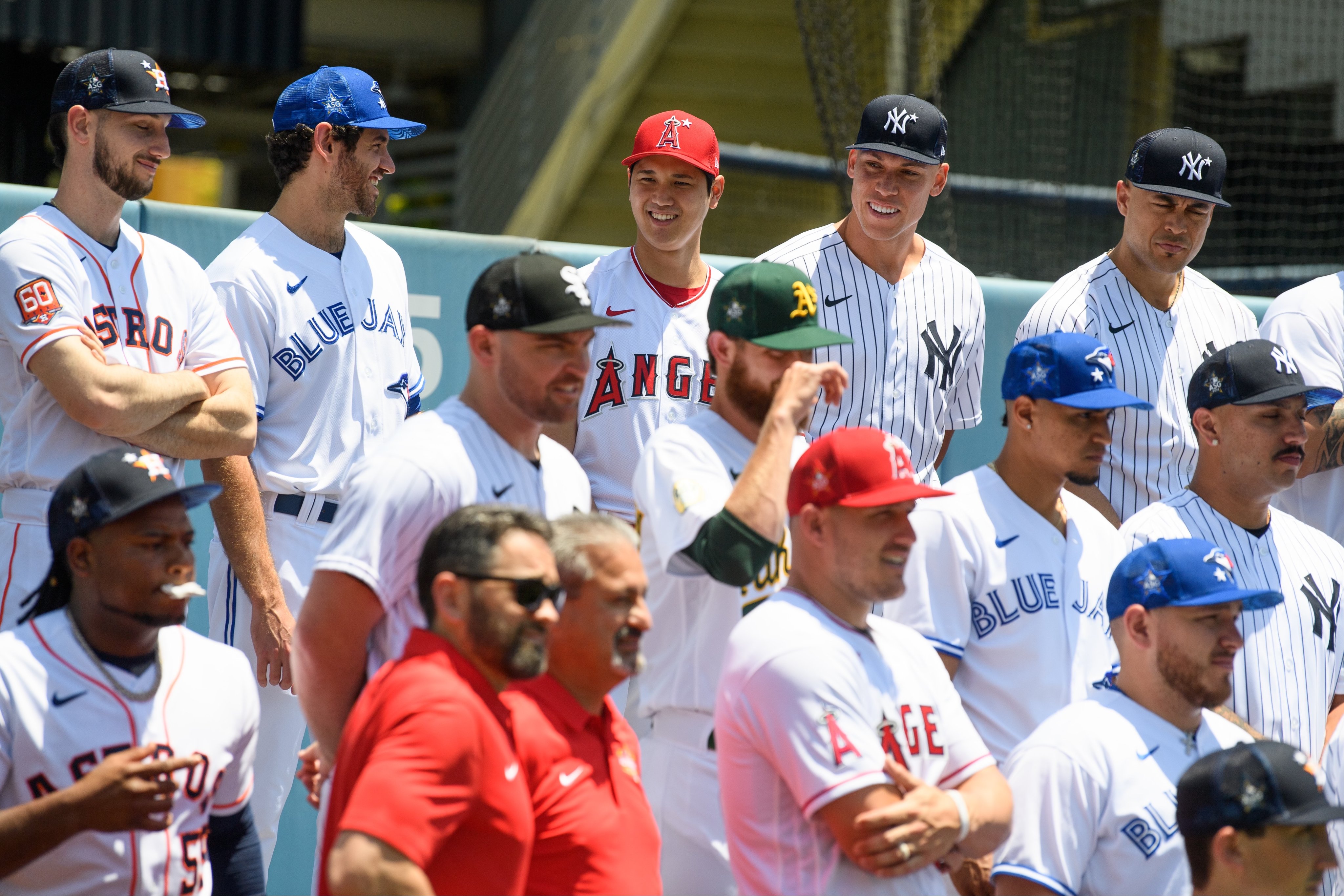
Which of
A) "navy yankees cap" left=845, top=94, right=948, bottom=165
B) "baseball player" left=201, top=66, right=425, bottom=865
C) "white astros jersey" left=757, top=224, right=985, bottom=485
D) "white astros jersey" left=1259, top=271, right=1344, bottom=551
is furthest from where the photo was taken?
"white astros jersey" left=1259, top=271, right=1344, bottom=551

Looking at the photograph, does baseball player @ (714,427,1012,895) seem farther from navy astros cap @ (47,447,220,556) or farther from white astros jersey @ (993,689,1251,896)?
navy astros cap @ (47,447,220,556)

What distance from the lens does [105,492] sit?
2.90 metres

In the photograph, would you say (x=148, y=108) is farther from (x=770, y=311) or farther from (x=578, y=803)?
(x=578, y=803)

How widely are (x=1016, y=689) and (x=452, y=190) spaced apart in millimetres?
9461

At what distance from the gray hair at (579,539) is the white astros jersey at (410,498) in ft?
0.46

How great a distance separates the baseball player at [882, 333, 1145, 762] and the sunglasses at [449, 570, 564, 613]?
50.2 inches

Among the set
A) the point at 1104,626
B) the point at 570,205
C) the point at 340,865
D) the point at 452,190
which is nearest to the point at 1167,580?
the point at 1104,626

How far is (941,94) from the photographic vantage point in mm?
9547

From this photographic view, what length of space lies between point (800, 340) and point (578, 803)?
1207mm

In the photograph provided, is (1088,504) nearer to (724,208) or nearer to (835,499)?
(835,499)

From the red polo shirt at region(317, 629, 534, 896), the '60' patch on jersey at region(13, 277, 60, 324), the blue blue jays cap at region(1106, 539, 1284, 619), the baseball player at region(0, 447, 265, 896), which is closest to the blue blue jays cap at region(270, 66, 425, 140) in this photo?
the '60' patch on jersey at region(13, 277, 60, 324)

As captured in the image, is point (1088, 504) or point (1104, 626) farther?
point (1088, 504)

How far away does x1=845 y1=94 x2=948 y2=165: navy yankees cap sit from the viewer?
4.64 metres

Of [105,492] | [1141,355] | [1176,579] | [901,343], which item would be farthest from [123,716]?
[1141,355]
